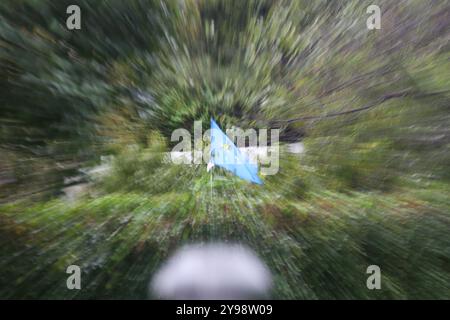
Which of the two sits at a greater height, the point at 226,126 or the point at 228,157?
the point at 226,126

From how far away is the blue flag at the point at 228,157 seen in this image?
113 inches

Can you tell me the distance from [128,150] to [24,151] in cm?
88

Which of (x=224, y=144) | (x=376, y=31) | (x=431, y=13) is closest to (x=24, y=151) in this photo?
(x=224, y=144)

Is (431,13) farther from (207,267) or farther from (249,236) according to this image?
(207,267)

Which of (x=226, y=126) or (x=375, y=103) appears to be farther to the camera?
(x=226, y=126)

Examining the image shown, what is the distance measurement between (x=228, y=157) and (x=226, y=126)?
0.32 m

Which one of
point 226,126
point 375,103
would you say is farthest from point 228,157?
point 375,103

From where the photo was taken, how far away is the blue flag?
2865mm

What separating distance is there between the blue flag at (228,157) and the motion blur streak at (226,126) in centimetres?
11

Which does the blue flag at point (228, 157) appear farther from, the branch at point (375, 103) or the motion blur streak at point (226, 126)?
the branch at point (375, 103)

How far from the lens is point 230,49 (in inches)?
94.0

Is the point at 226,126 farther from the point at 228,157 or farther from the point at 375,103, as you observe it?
the point at 375,103

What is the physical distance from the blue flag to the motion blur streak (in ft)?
0.35

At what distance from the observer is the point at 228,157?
3.04 metres
